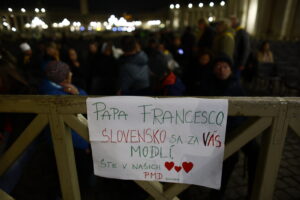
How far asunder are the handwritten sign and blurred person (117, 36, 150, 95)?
216cm

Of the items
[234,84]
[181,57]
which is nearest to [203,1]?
[181,57]

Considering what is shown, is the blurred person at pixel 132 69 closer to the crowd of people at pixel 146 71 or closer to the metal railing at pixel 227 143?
the crowd of people at pixel 146 71

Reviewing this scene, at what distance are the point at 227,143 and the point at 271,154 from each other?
0.32 m

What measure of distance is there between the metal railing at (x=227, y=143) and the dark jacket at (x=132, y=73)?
6.97 feet

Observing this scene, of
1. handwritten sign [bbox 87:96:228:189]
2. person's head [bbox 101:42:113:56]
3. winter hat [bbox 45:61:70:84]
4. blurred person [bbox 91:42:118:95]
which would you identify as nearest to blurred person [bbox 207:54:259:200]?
handwritten sign [bbox 87:96:228:189]

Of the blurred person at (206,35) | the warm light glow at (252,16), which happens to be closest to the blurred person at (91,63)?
the blurred person at (206,35)

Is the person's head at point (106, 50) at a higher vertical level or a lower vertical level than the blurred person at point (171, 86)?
higher

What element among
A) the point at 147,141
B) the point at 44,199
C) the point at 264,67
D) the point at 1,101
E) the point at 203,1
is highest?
the point at 203,1

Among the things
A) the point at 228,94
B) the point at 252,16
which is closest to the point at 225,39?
the point at 228,94

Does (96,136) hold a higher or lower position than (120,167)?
higher

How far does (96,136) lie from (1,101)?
Result: 0.72 m

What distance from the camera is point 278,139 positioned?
1.48 m

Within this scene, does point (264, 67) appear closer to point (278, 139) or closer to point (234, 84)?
point (234, 84)

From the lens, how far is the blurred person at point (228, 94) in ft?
7.76
